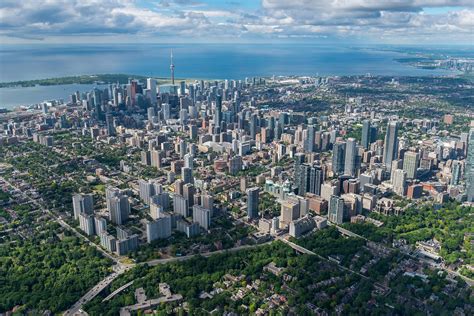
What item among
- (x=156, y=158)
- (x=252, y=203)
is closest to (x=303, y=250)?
(x=252, y=203)

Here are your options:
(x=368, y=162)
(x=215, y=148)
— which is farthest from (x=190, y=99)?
(x=368, y=162)

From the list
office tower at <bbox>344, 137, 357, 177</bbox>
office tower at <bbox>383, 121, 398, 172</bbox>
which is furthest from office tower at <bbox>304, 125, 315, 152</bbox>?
office tower at <bbox>383, 121, 398, 172</bbox>

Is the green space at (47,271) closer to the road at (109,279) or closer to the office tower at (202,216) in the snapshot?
the road at (109,279)

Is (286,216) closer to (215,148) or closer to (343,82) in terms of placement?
(215,148)

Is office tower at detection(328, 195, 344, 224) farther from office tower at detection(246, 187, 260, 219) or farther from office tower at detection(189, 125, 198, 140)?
office tower at detection(189, 125, 198, 140)

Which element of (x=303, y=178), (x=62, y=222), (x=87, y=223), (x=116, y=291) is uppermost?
(x=303, y=178)

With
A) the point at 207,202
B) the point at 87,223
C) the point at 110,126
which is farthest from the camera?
the point at 110,126

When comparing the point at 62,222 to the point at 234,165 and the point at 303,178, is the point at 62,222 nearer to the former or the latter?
the point at 234,165
